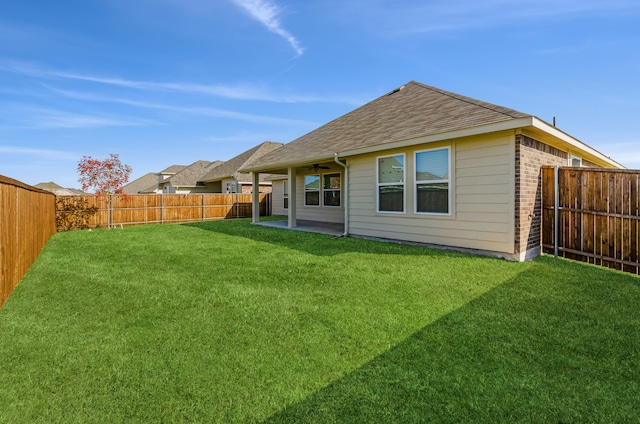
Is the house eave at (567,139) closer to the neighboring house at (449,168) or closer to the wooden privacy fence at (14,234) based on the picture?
the neighboring house at (449,168)

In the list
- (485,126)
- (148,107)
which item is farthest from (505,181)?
(148,107)

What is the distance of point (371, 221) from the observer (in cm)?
905

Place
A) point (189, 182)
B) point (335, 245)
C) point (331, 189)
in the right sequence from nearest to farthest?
point (335, 245) < point (331, 189) < point (189, 182)

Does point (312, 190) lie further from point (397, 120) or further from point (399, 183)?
point (399, 183)

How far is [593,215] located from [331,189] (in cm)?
939

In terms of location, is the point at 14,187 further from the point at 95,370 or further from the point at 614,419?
the point at 614,419

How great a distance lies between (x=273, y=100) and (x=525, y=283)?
14.5 meters

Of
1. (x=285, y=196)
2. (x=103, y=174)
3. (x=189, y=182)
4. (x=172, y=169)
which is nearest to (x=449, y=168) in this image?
(x=285, y=196)

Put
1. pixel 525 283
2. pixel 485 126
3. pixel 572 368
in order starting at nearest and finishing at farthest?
pixel 572 368
pixel 525 283
pixel 485 126

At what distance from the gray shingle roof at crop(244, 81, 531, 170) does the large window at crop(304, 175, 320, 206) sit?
193cm

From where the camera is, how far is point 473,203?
6801mm

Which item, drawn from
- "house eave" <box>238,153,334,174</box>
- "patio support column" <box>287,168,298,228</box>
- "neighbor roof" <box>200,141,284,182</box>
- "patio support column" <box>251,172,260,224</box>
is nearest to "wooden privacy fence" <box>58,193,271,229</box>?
"neighbor roof" <box>200,141,284,182</box>

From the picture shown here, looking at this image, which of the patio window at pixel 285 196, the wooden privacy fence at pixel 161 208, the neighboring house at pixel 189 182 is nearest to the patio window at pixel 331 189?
the patio window at pixel 285 196

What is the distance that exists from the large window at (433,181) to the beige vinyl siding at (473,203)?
13 centimetres
